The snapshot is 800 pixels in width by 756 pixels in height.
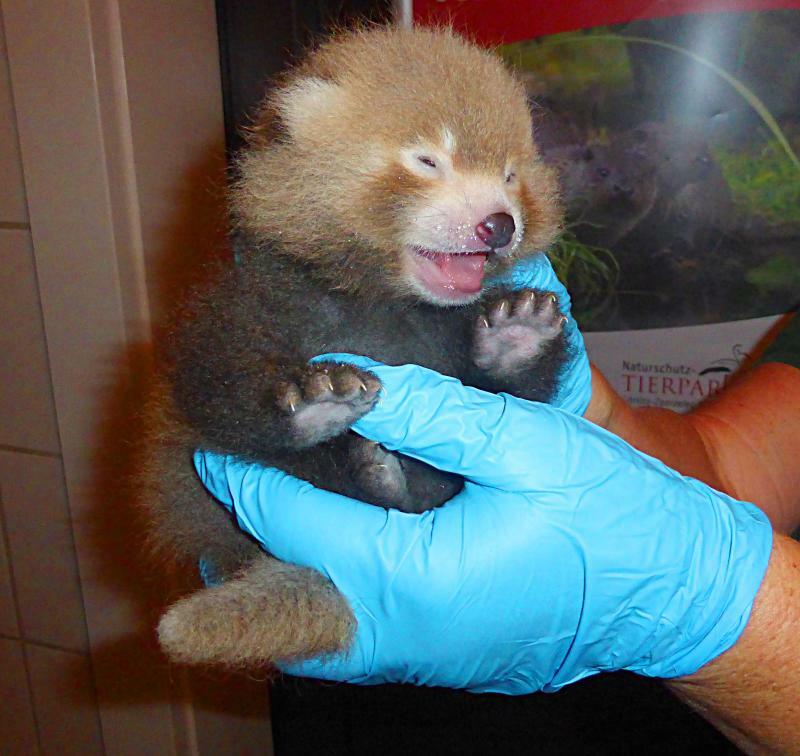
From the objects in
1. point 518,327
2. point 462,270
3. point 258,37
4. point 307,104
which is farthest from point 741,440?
point 258,37

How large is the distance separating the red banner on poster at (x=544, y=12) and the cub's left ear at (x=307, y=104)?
1.09 metres

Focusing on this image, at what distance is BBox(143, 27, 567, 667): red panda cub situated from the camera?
1161 millimetres

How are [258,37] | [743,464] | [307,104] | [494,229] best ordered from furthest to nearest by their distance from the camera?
1. [258,37]
2. [743,464]
3. [307,104]
4. [494,229]

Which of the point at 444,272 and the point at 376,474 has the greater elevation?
the point at 444,272

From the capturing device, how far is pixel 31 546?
2.29 m

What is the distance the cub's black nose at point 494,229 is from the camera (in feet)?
3.75

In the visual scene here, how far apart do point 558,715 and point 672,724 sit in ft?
1.15

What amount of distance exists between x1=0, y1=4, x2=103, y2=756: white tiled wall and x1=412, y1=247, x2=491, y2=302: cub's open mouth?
1332 mm

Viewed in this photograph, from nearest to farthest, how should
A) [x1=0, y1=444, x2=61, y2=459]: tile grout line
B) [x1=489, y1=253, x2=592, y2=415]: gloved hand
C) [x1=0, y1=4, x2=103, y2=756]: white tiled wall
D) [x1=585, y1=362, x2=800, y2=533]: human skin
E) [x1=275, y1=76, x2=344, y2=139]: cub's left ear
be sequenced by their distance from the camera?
[x1=275, y1=76, x2=344, y2=139]: cub's left ear → [x1=489, y1=253, x2=592, y2=415]: gloved hand → [x1=585, y1=362, x2=800, y2=533]: human skin → [x1=0, y1=4, x2=103, y2=756]: white tiled wall → [x1=0, y1=444, x2=61, y2=459]: tile grout line

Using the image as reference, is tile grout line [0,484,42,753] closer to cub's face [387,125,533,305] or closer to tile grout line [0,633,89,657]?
tile grout line [0,633,89,657]

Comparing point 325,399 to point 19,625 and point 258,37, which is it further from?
point 19,625

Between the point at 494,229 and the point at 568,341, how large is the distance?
1.40 ft

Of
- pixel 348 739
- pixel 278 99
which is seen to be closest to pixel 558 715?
pixel 348 739

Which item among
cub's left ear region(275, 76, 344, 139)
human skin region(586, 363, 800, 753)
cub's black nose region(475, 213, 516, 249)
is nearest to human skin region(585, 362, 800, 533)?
human skin region(586, 363, 800, 753)
